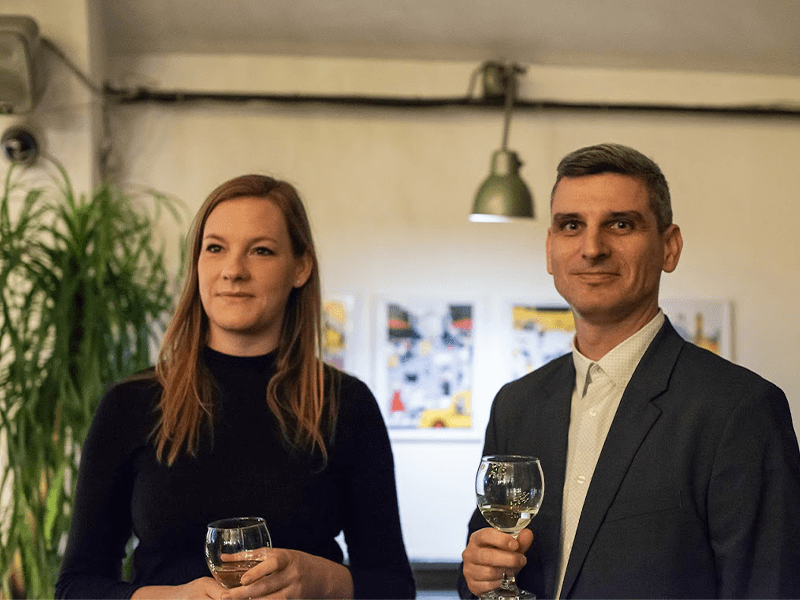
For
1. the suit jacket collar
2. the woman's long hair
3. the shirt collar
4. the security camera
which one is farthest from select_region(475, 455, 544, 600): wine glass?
the security camera

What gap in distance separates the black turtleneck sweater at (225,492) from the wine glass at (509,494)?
37 centimetres

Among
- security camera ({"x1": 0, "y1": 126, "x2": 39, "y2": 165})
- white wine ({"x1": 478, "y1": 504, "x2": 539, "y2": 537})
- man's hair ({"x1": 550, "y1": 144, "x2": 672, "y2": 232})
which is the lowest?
white wine ({"x1": 478, "y1": 504, "x2": 539, "y2": 537})

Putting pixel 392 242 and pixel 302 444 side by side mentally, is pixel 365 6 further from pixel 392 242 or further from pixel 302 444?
pixel 302 444

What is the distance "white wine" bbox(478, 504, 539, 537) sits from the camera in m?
1.45

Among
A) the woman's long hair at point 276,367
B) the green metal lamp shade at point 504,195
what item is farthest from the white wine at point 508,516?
the green metal lamp shade at point 504,195

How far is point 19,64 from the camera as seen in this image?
4.00m

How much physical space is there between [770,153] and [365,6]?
7.35 ft

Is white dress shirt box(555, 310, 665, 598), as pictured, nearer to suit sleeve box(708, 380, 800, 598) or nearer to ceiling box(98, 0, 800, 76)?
suit sleeve box(708, 380, 800, 598)

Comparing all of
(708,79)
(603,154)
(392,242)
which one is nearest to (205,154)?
(392,242)

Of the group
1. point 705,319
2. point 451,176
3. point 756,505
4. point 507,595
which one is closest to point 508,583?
point 507,595

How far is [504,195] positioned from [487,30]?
1.12 metres

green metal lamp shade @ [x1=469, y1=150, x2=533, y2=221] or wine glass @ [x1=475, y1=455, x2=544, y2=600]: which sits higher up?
green metal lamp shade @ [x1=469, y1=150, x2=533, y2=221]

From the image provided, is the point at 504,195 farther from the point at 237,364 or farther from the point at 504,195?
the point at 237,364

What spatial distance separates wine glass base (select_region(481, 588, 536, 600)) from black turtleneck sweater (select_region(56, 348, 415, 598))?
0.34 m
